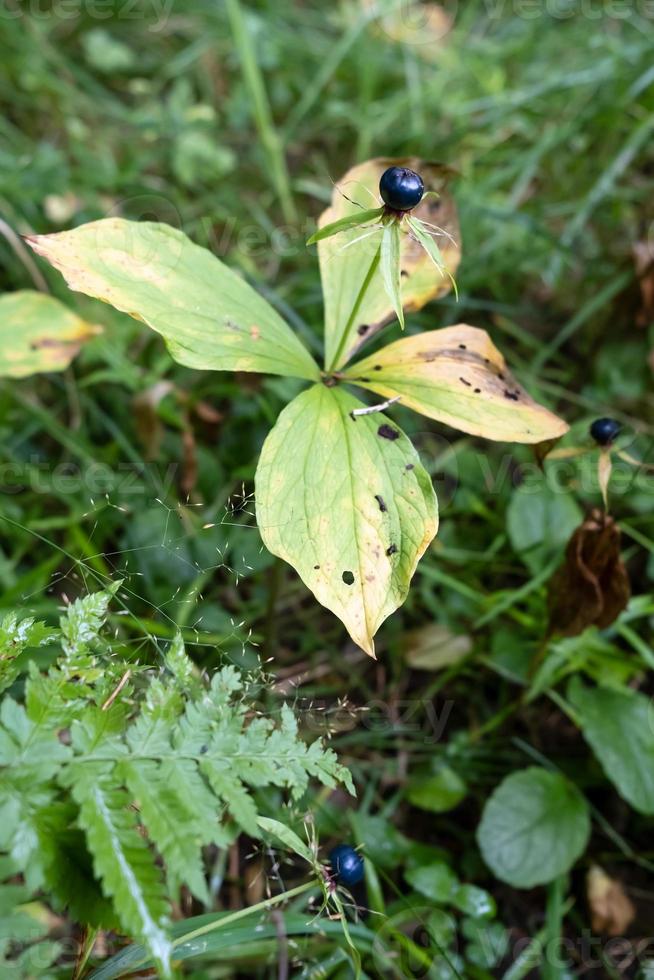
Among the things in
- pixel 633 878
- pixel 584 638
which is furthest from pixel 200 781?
pixel 633 878

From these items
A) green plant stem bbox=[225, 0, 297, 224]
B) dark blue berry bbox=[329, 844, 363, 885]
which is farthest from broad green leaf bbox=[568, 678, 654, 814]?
green plant stem bbox=[225, 0, 297, 224]

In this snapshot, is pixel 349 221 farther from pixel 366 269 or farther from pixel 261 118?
pixel 261 118

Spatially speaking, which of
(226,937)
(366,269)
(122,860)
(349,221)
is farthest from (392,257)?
(226,937)

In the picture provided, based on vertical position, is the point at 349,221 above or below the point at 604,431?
above

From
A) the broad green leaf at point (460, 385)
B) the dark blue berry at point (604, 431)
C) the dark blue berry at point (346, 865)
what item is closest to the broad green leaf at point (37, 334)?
the broad green leaf at point (460, 385)

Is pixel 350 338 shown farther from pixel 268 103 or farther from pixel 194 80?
pixel 194 80

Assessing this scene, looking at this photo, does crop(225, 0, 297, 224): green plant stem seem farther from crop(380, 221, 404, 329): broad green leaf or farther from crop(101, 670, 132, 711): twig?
crop(101, 670, 132, 711): twig
